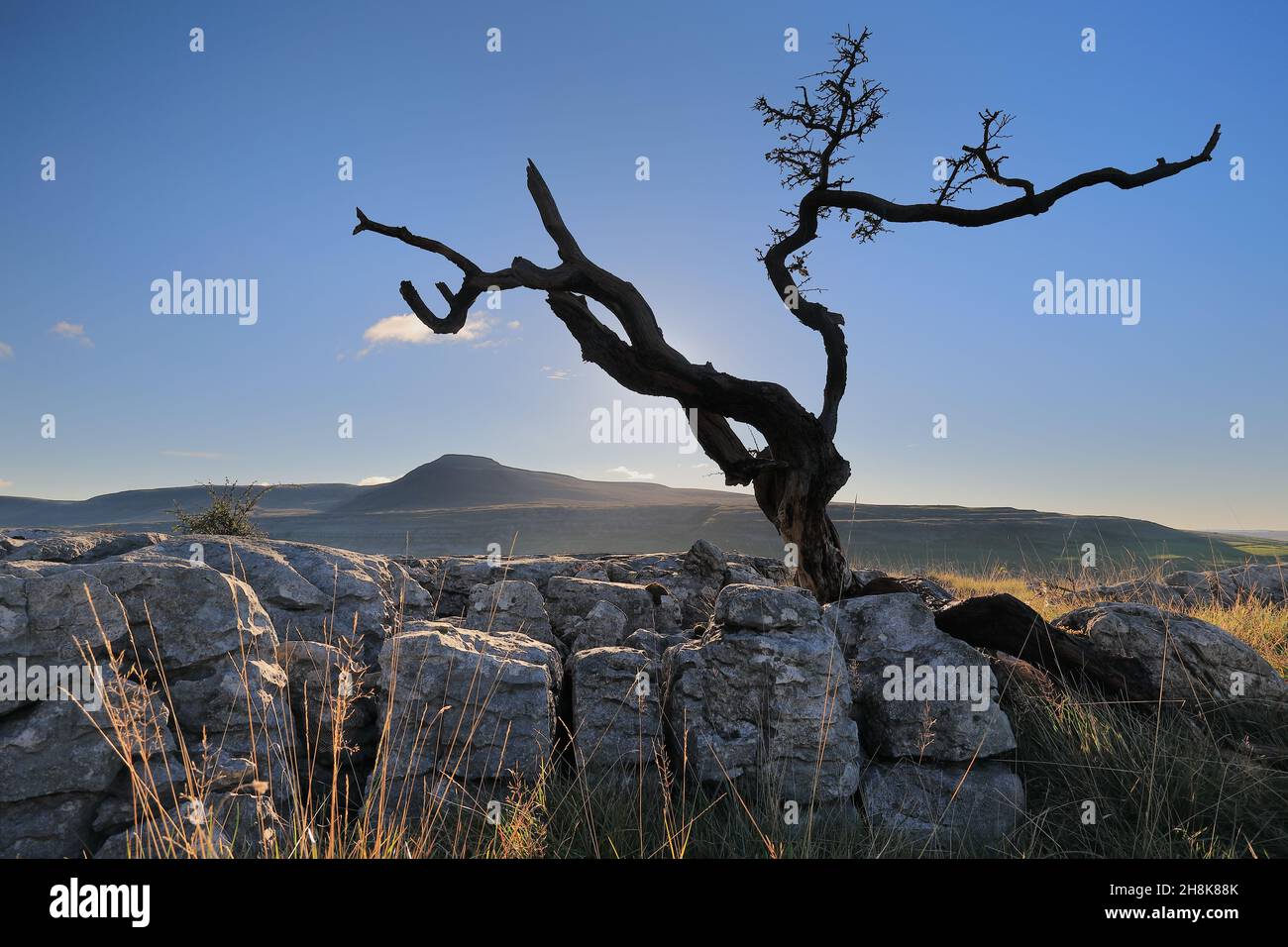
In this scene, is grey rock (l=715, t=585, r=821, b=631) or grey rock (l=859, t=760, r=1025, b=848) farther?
grey rock (l=715, t=585, r=821, b=631)

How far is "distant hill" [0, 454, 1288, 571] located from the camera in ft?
163

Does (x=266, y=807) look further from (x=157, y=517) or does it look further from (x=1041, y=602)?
(x=157, y=517)

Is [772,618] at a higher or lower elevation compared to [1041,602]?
higher

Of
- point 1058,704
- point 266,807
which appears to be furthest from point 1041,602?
point 266,807

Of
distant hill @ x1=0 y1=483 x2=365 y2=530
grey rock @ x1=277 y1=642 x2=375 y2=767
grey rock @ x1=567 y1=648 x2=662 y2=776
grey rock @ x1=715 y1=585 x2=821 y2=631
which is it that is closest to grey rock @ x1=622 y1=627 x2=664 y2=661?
grey rock @ x1=567 y1=648 x2=662 y2=776

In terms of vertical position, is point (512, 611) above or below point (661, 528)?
above

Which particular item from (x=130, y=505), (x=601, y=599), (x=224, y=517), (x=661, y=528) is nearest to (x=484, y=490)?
(x=130, y=505)

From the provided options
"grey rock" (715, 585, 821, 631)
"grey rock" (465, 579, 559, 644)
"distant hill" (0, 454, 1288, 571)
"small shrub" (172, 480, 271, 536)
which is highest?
"small shrub" (172, 480, 271, 536)

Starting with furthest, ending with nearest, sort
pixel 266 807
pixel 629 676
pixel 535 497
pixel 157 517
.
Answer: pixel 535 497, pixel 157 517, pixel 629 676, pixel 266 807

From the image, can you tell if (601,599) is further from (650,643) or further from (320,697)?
(320,697)

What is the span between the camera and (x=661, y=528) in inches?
3027

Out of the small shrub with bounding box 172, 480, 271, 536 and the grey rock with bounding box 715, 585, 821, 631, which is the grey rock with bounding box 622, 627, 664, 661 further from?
the small shrub with bounding box 172, 480, 271, 536
